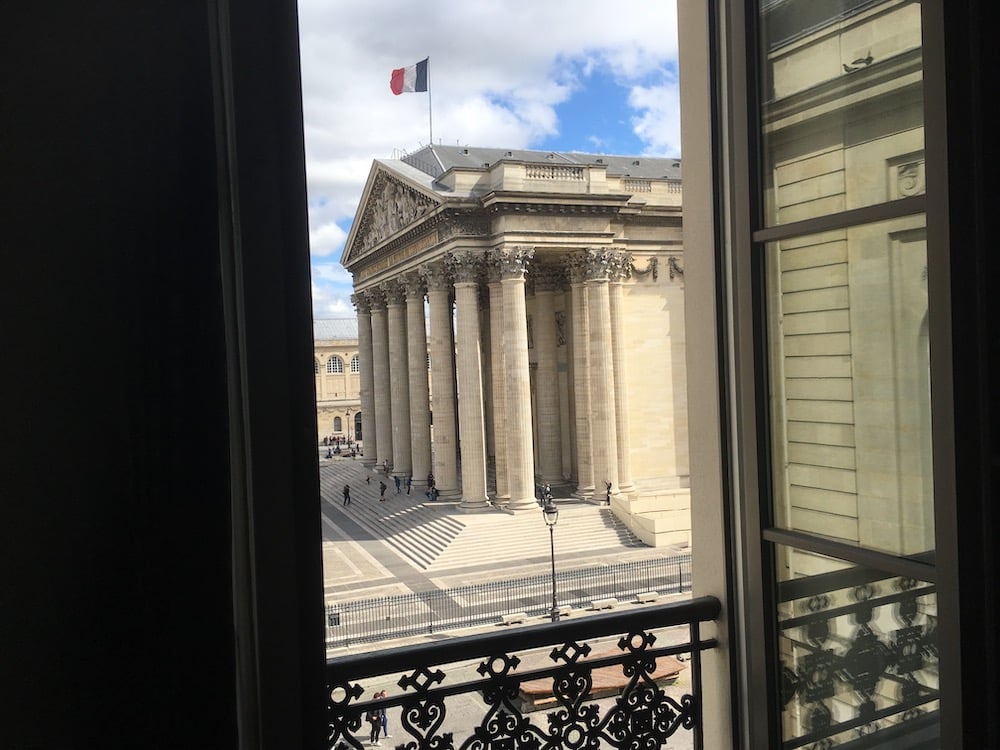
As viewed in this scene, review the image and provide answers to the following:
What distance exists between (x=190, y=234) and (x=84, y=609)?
744mm

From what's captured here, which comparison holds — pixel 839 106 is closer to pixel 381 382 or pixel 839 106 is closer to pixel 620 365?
pixel 620 365

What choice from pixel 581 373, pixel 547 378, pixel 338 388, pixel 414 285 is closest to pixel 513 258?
pixel 581 373

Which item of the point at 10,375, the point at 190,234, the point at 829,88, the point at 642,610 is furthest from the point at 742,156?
the point at 10,375

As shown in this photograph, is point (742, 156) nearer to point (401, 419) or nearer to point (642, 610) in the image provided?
point (642, 610)

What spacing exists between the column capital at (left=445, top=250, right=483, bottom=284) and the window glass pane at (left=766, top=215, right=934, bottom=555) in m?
27.1

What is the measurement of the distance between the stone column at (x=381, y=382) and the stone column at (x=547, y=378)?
9.78 metres

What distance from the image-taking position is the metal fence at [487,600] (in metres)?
17.7

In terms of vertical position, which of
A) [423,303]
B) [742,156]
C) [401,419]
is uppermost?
[423,303]

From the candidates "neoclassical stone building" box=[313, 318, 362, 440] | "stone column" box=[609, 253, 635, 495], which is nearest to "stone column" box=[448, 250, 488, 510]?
"stone column" box=[609, 253, 635, 495]

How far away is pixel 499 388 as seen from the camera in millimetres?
30406

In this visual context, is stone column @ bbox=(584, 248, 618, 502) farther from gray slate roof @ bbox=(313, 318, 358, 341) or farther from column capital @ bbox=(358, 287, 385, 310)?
gray slate roof @ bbox=(313, 318, 358, 341)

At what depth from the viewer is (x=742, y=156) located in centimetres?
279

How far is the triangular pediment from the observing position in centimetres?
3245

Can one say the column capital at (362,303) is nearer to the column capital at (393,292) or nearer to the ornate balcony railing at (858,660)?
the column capital at (393,292)
